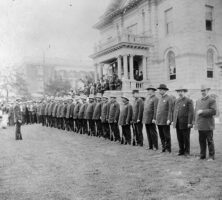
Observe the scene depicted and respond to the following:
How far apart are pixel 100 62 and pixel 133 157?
22.7 meters

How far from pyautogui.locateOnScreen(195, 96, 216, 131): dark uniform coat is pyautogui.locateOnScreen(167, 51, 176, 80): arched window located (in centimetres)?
1745

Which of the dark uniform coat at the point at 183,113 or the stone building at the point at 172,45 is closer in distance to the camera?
the dark uniform coat at the point at 183,113

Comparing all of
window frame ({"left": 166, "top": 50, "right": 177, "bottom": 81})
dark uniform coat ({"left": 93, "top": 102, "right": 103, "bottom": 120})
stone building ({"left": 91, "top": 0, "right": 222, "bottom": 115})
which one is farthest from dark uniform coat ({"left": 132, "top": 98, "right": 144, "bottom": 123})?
window frame ({"left": 166, "top": 50, "right": 177, "bottom": 81})

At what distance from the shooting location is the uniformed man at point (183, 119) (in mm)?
9242

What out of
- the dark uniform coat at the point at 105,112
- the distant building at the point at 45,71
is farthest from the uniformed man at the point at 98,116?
the distant building at the point at 45,71

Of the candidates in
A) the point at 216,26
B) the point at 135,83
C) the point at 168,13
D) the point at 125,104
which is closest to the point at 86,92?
the point at 135,83

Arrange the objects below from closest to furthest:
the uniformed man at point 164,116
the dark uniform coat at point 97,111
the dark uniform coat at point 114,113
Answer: the uniformed man at point 164,116 → the dark uniform coat at point 114,113 → the dark uniform coat at point 97,111

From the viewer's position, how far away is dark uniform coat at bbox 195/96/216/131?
8469mm

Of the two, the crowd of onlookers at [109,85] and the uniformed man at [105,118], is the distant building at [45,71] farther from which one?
the uniformed man at [105,118]

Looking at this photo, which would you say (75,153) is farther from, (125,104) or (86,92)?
(86,92)

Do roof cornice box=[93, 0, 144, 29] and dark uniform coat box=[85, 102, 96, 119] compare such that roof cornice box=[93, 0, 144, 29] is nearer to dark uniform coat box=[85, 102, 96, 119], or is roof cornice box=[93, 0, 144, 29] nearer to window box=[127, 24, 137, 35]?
window box=[127, 24, 137, 35]

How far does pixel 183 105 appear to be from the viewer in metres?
9.34

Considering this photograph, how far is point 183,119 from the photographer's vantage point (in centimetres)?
926

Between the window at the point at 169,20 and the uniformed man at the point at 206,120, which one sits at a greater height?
the window at the point at 169,20
